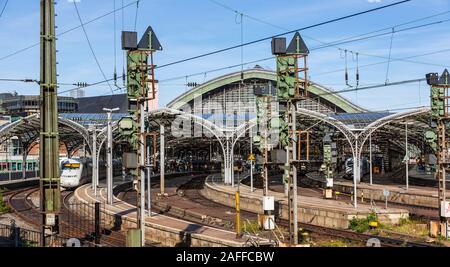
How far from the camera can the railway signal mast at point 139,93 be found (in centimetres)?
2303

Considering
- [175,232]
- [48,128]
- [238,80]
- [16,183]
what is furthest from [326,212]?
[238,80]

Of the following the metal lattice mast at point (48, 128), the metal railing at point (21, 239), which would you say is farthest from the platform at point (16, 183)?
the metal lattice mast at point (48, 128)

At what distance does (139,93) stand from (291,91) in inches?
269

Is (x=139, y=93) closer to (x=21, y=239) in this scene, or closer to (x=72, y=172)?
(x=21, y=239)

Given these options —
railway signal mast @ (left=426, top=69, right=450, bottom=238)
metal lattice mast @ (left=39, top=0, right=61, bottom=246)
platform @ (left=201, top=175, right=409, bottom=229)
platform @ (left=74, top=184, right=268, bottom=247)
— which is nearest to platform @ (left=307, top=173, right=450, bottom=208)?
platform @ (left=201, top=175, right=409, bottom=229)

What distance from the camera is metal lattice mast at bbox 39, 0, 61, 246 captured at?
64.4 feet

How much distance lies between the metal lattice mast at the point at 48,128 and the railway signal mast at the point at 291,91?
1036 cm

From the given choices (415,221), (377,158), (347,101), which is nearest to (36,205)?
(415,221)

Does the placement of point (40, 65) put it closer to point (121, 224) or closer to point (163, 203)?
point (121, 224)

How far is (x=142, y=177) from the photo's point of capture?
75.8 feet

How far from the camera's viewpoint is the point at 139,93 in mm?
23156

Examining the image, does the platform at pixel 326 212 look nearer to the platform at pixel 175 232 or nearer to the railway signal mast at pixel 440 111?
the railway signal mast at pixel 440 111

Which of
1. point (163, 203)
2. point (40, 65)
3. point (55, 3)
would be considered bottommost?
point (163, 203)
